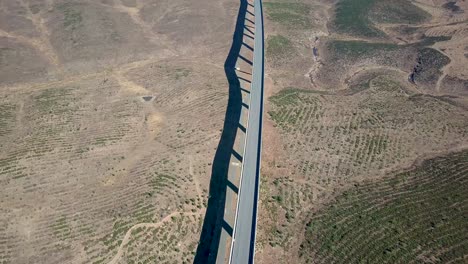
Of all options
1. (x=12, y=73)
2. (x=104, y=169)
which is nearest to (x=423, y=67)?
(x=104, y=169)

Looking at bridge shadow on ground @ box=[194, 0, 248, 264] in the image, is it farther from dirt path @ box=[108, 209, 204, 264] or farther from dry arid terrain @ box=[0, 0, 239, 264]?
dirt path @ box=[108, 209, 204, 264]

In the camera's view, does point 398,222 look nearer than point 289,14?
Yes

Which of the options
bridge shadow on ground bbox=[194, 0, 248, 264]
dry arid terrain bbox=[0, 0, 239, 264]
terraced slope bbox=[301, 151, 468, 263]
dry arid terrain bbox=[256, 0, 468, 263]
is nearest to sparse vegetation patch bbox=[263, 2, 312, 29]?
dry arid terrain bbox=[256, 0, 468, 263]

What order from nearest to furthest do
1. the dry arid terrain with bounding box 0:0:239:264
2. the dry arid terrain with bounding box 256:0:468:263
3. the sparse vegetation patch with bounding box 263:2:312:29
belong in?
the dry arid terrain with bounding box 0:0:239:264, the dry arid terrain with bounding box 256:0:468:263, the sparse vegetation patch with bounding box 263:2:312:29

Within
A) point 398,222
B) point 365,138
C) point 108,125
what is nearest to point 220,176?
point 108,125

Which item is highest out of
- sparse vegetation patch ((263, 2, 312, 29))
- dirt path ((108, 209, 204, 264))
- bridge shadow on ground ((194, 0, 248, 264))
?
sparse vegetation patch ((263, 2, 312, 29))

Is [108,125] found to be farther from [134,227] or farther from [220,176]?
[134,227]

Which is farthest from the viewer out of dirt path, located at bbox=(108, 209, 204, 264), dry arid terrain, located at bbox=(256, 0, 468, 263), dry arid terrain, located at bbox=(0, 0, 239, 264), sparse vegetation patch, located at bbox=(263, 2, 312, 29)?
sparse vegetation patch, located at bbox=(263, 2, 312, 29)
